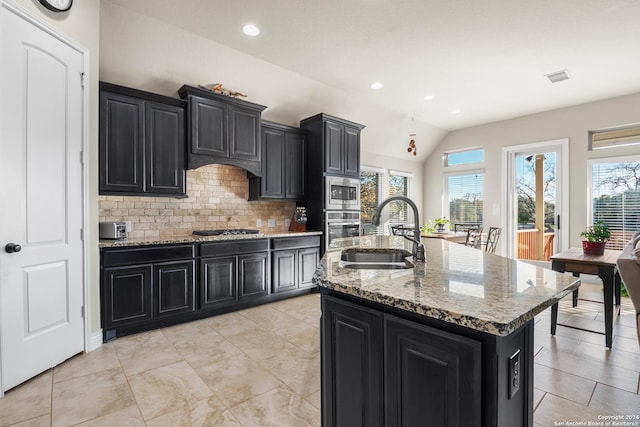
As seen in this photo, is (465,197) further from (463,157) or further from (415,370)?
(415,370)

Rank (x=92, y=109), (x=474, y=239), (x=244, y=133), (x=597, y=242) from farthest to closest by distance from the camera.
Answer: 1. (x=474, y=239)
2. (x=244, y=133)
3. (x=597, y=242)
4. (x=92, y=109)

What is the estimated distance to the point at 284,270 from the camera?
4230 mm

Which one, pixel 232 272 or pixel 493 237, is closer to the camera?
pixel 232 272

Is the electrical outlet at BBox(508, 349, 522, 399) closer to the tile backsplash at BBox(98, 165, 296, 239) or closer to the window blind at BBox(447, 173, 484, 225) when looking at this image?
the tile backsplash at BBox(98, 165, 296, 239)

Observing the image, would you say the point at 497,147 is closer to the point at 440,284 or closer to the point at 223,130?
the point at 223,130

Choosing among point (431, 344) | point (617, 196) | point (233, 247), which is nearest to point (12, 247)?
point (233, 247)

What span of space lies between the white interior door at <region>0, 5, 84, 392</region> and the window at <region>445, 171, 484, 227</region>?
21.7ft

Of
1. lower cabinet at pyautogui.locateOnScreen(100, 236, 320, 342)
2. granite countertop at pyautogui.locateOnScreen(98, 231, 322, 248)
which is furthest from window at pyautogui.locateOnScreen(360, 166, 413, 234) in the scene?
granite countertop at pyautogui.locateOnScreen(98, 231, 322, 248)

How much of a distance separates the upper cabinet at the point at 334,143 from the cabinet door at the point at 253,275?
1578mm

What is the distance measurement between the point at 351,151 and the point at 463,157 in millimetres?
3288

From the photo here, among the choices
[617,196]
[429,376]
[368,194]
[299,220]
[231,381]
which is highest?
[368,194]

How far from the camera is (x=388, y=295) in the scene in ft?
3.56

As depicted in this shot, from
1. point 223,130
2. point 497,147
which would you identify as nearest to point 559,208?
point 497,147

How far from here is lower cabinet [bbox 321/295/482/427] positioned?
3.07 ft
